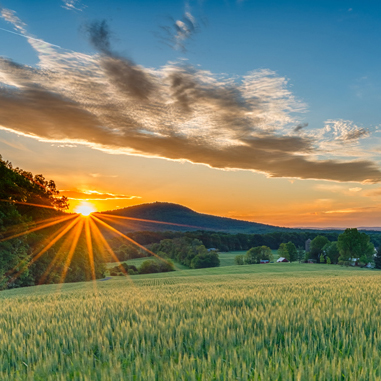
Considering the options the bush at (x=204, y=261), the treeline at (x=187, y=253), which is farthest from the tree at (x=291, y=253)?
the bush at (x=204, y=261)

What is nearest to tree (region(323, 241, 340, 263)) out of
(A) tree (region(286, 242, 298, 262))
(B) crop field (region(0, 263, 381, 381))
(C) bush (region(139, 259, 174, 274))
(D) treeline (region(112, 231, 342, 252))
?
(A) tree (region(286, 242, 298, 262))

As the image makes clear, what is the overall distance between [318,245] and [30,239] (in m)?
88.3

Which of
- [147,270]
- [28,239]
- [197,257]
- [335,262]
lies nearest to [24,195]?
[28,239]

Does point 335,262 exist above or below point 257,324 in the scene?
below

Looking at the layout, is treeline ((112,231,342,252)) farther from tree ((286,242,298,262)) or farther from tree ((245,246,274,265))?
tree ((245,246,274,265))

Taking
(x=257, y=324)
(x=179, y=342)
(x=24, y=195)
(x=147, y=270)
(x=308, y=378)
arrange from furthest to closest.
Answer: (x=147, y=270) < (x=24, y=195) < (x=257, y=324) < (x=179, y=342) < (x=308, y=378)

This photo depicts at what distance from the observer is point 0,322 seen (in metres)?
6.42

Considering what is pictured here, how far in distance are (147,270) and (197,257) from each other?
62.4 ft

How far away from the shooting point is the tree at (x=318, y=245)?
104 meters

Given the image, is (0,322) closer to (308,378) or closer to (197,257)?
(308,378)

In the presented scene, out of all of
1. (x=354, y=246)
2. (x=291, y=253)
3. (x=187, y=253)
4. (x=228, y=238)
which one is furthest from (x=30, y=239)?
(x=228, y=238)

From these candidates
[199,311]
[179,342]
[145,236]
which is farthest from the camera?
A: [145,236]

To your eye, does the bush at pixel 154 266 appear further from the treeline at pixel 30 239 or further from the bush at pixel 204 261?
the treeline at pixel 30 239

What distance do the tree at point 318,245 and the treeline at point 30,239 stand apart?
75256 mm
